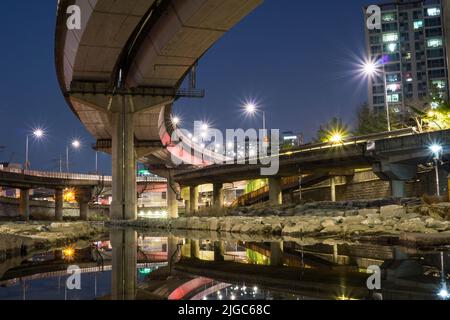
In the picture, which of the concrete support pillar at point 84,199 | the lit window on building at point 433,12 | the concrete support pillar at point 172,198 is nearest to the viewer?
the concrete support pillar at point 172,198

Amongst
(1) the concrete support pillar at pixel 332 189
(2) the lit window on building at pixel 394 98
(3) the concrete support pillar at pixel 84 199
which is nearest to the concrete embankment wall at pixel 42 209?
(3) the concrete support pillar at pixel 84 199

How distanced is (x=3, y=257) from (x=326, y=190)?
55.3 meters

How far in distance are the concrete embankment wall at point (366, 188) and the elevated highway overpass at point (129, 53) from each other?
78.5ft

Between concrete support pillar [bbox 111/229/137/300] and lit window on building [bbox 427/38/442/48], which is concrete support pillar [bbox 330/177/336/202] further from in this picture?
lit window on building [bbox 427/38/442/48]

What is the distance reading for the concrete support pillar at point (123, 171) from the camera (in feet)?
134

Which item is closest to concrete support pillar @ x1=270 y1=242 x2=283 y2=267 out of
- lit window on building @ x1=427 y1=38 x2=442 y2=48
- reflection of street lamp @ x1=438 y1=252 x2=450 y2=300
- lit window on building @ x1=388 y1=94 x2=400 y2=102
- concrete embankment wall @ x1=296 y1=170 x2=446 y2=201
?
reflection of street lamp @ x1=438 y1=252 x2=450 y2=300

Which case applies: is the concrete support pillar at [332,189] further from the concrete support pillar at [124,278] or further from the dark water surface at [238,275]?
the concrete support pillar at [124,278]

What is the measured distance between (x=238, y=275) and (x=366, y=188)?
4933 cm

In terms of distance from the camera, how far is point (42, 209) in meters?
108

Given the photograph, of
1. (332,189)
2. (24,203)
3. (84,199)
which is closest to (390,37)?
(332,189)

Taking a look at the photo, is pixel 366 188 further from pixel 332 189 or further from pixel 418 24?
pixel 418 24

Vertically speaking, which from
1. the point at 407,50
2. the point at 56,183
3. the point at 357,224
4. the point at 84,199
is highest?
the point at 407,50

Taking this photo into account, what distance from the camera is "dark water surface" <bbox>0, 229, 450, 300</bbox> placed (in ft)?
19.8

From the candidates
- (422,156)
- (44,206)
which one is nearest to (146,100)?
(422,156)
